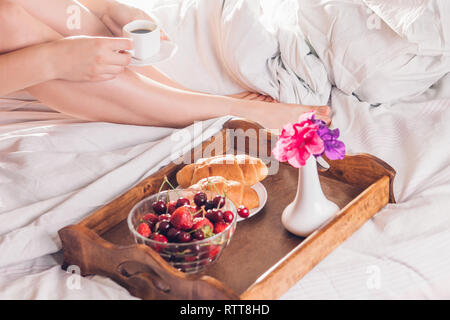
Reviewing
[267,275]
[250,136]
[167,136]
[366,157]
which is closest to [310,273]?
[267,275]

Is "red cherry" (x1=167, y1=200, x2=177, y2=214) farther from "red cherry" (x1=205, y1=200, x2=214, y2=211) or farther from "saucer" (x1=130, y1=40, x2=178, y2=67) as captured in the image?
"saucer" (x1=130, y1=40, x2=178, y2=67)

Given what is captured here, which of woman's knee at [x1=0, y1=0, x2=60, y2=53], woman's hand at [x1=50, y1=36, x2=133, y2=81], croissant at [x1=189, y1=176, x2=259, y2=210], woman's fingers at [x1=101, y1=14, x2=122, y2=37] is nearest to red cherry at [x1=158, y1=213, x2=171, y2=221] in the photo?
croissant at [x1=189, y1=176, x2=259, y2=210]

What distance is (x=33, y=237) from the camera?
950 millimetres

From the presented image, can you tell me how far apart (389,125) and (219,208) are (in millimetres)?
485

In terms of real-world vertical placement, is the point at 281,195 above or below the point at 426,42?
below

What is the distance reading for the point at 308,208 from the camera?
0.90 metres

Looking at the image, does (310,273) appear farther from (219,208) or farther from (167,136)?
(167,136)

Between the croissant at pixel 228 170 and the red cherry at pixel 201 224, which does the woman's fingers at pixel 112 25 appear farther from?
the red cherry at pixel 201 224

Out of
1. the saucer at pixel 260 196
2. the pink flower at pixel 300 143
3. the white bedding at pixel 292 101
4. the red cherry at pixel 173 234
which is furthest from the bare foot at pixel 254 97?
the red cherry at pixel 173 234

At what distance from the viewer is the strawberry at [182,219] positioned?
2.71ft

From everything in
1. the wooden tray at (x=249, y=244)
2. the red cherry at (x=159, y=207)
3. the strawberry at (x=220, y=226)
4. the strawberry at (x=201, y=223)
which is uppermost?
the strawberry at (x=201, y=223)

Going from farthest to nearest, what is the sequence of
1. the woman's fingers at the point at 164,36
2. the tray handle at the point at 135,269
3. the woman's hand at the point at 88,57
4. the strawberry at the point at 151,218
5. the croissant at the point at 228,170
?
the woman's fingers at the point at 164,36
the woman's hand at the point at 88,57
the croissant at the point at 228,170
the strawberry at the point at 151,218
the tray handle at the point at 135,269

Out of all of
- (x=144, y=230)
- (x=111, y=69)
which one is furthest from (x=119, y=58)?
(x=144, y=230)

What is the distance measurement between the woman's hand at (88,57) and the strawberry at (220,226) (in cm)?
48
